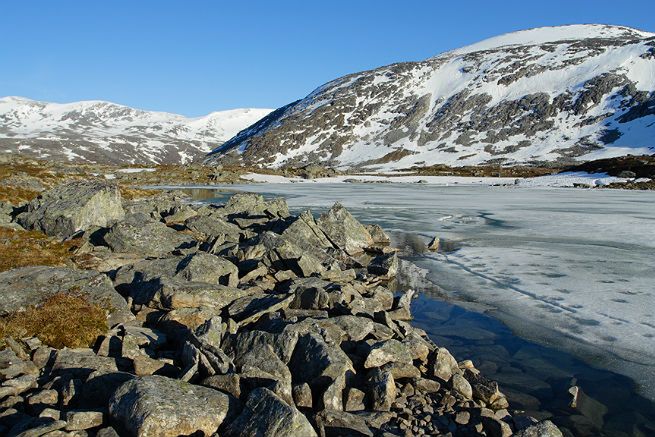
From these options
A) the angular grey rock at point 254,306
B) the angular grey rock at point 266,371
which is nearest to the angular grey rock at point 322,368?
the angular grey rock at point 266,371

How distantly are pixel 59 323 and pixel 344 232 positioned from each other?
15.3 metres

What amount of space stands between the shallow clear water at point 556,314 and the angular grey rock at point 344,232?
323 cm

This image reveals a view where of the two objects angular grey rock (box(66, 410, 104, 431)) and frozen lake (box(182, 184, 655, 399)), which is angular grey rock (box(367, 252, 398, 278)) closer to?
frozen lake (box(182, 184, 655, 399))

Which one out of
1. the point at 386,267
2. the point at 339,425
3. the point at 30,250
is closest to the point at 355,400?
the point at 339,425

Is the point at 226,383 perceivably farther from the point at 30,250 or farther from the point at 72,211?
the point at 72,211

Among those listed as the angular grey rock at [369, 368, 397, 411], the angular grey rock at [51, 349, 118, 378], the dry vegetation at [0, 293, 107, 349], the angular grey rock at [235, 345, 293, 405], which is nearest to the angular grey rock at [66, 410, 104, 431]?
the angular grey rock at [51, 349, 118, 378]

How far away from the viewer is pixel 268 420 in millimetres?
5891

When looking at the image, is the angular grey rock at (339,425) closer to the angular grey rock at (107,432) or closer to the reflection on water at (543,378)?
the angular grey rock at (107,432)

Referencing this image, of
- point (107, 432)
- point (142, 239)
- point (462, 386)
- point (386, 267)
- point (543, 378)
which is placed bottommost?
point (543, 378)

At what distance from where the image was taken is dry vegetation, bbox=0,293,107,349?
9148 mm

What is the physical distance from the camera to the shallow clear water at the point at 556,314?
347 inches

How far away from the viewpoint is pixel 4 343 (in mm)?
8703

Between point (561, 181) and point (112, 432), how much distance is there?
9185 centimetres

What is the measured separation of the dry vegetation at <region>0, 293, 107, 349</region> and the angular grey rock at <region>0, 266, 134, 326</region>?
18.3 inches
